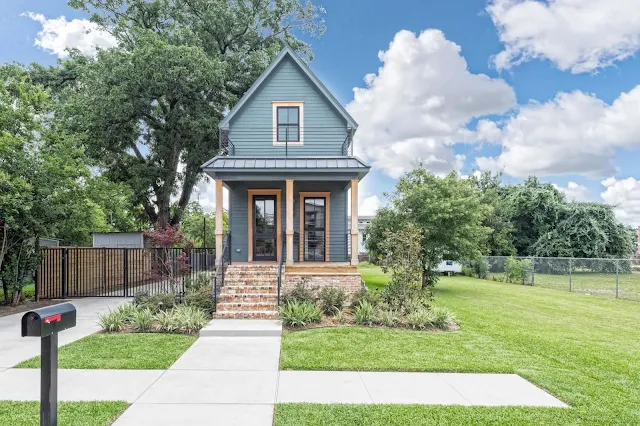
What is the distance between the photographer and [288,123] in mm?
14812

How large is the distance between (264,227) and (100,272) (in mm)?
7012

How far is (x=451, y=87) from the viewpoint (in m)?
16.5

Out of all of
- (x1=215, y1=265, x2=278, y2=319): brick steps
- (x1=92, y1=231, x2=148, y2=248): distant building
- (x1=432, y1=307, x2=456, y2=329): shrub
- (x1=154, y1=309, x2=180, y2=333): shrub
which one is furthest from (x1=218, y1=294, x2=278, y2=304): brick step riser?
(x1=92, y1=231, x2=148, y2=248): distant building

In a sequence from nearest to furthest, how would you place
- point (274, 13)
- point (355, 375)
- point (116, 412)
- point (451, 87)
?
point (116, 412), point (355, 375), point (451, 87), point (274, 13)

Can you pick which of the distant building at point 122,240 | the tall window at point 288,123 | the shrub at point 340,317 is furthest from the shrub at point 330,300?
the distant building at point 122,240

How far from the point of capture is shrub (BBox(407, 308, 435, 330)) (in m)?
9.10

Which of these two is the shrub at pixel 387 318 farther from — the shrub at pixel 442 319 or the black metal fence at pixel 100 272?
the black metal fence at pixel 100 272

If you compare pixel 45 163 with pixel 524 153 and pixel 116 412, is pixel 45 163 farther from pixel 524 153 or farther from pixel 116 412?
pixel 524 153

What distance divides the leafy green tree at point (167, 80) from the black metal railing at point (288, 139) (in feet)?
15.2

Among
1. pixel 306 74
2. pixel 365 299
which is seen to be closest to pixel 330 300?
pixel 365 299

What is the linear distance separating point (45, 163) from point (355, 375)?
1129 cm

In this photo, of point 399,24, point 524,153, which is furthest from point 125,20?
point 524,153

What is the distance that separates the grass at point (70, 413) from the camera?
4145 millimetres

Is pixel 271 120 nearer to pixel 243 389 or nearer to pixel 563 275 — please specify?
pixel 243 389
